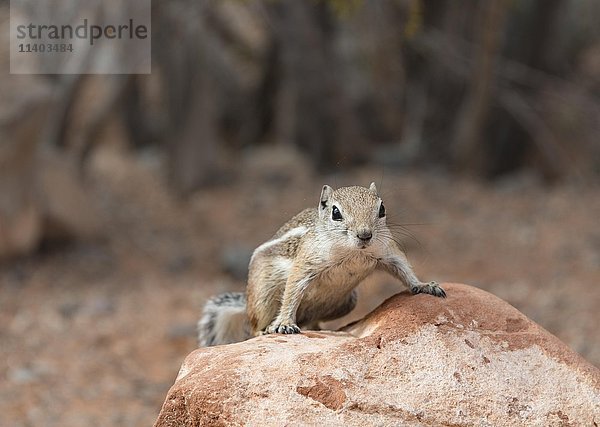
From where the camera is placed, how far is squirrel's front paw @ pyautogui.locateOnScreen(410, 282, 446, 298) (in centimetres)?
381

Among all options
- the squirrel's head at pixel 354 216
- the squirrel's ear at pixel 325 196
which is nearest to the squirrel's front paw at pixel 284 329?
the squirrel's head at pixel 354 216

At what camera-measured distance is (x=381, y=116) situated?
13422 mm

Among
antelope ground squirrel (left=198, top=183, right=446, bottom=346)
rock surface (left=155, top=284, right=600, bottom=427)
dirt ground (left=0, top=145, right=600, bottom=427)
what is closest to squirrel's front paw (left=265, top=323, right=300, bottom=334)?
antelope ground squirrel (left=198, top=183, right=446, bottom=346)

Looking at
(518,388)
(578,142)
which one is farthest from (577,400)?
(578,142)

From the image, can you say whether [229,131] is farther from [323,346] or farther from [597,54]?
[323,346]

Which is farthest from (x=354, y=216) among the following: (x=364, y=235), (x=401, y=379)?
(x=401, y=379)

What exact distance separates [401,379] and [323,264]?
2.30 feet

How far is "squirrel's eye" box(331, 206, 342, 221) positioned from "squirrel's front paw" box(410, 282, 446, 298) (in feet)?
1.44

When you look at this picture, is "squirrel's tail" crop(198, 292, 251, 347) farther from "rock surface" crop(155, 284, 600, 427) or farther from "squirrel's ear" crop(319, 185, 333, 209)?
"rock surface" crop(155, 284, 600, 427)

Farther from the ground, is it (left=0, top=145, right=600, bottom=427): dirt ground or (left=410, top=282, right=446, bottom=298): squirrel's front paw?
(left=410, top=282, right=446, bottom=298): squirrel's front paw

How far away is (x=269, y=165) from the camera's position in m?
12.7

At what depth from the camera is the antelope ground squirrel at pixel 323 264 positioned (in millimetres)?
3758

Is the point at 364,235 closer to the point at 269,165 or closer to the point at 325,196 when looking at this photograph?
the point at 325,196

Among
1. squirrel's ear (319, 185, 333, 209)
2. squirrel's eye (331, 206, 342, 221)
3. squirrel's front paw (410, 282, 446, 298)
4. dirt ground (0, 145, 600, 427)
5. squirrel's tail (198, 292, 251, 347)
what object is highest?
squirrel's ear (319, 185, 333, 209)
